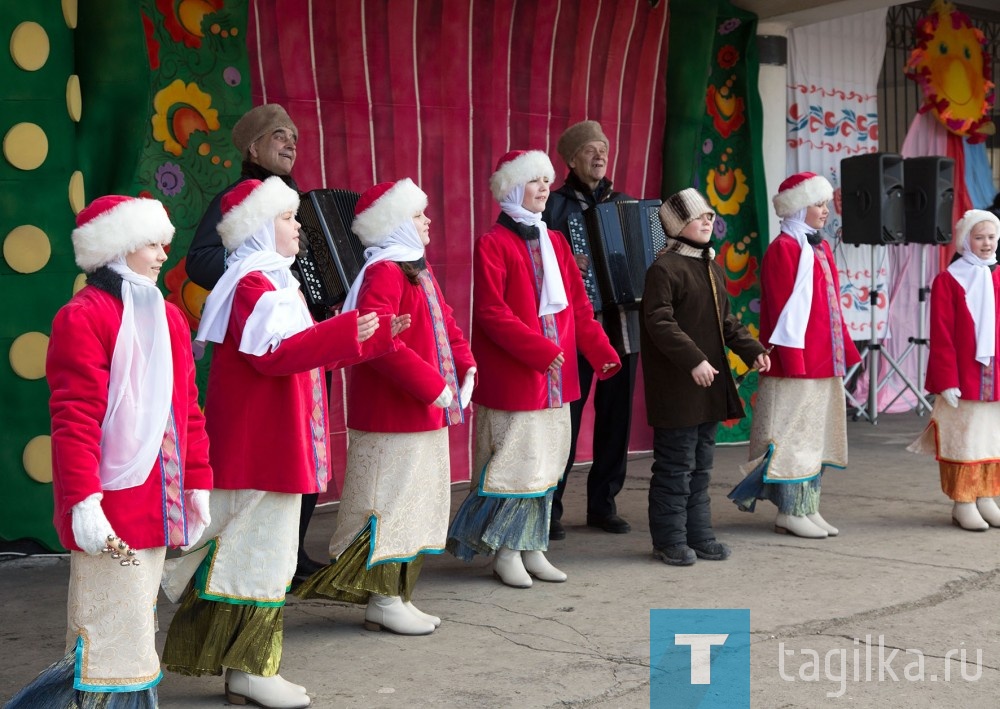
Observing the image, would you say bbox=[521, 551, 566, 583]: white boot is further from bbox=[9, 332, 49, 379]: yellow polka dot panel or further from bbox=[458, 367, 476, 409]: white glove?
bbox=[9, 332, 49, 379]: yellow polka dot panel

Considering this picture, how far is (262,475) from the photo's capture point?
10.6 ft

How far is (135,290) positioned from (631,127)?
476 cm

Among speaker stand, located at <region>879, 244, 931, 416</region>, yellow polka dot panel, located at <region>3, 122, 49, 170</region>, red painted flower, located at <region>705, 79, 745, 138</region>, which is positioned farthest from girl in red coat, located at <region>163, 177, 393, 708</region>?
speaker stand, located at <region>879, 244, 931, 416</region>

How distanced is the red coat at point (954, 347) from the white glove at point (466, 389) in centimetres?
228

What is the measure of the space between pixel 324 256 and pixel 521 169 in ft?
2.77

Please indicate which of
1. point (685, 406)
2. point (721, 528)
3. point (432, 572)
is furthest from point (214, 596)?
point (721, 528)

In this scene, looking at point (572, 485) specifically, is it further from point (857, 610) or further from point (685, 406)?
point (857, 610)

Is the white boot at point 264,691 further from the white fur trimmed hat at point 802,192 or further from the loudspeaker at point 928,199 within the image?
the loudspeaker at point 928,199

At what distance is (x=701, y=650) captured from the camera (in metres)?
3.68

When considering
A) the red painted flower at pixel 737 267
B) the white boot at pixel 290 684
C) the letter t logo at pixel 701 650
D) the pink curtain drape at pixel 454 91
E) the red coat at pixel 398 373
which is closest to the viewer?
the white boot at pixel 290 684

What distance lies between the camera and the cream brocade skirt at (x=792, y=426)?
5164 mm

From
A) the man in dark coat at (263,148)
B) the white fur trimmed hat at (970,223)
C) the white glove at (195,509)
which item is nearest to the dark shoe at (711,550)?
the man in dark coat at (263,148)

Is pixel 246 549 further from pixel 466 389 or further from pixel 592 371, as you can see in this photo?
pixel 592 371

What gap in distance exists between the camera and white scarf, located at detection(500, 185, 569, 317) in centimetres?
451
